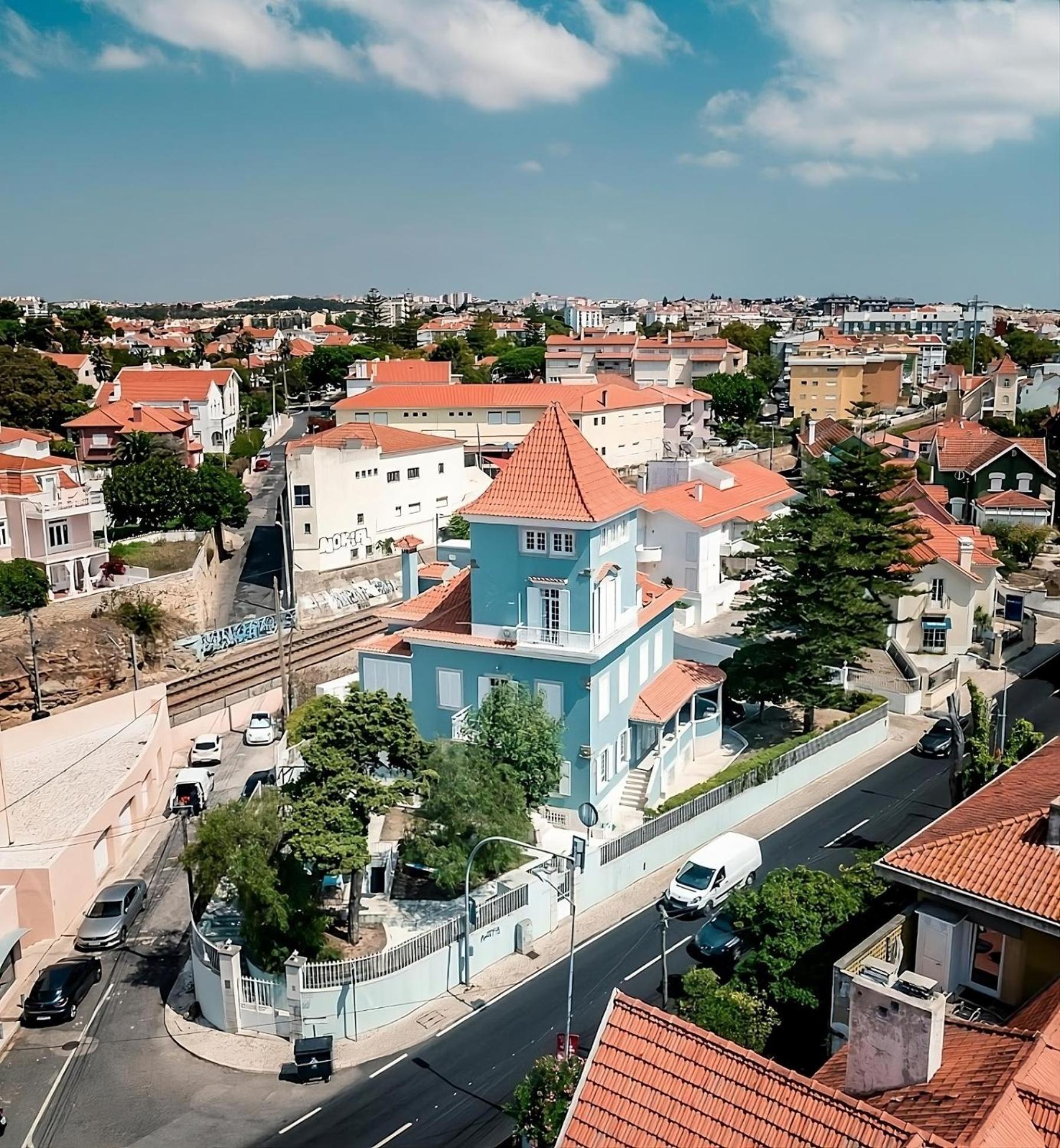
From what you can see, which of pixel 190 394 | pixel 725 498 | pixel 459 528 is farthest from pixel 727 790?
pixel 190 394

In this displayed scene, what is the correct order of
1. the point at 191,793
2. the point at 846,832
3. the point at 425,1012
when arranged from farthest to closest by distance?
the point at 191,793 → the point at 846,832 → the point at 425,1012

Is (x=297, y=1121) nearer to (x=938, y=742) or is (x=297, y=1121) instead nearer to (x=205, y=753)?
(x=205, y=753)

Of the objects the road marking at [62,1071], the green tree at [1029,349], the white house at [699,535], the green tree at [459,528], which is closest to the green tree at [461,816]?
the road marking at [62,1071]

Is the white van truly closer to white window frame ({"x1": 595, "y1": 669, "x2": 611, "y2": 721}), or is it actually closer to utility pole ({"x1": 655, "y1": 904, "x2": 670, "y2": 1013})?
utility pole ({"x1": 655, "y1": 904, "x2": 670, "y2": 1013})

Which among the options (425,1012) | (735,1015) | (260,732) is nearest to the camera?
(735,1015)

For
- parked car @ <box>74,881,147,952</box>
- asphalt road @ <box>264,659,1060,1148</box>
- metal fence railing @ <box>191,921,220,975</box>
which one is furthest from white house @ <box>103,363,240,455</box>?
asphalt road @ <box>264,659,1060,1148</box>
